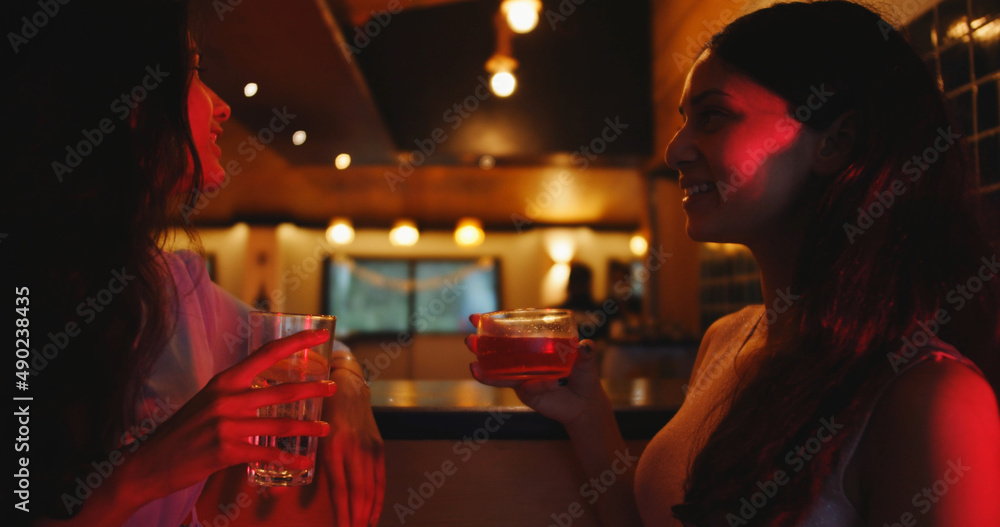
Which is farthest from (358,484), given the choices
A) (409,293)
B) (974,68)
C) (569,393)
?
(409,293)

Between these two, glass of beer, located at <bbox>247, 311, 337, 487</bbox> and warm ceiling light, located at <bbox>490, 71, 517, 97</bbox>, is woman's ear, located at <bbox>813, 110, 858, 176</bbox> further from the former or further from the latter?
warm ceiling light, located at <bbox>490, 71, 517, 97</bbox>

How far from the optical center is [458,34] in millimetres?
5023

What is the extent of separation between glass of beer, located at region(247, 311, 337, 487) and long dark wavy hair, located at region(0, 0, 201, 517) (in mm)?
187

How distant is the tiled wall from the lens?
4.98 ft

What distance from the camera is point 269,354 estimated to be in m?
0.74

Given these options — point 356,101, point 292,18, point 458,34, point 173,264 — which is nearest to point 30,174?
point 173,264

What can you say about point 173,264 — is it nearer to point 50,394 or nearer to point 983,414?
point 50,394

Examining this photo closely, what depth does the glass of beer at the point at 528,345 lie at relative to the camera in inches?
44.9

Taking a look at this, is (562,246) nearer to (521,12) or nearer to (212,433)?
(521,12)

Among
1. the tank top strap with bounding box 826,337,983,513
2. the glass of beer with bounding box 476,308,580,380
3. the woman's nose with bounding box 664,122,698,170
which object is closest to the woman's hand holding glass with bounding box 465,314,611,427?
the glass of beer with bounding box 476,308,580,380

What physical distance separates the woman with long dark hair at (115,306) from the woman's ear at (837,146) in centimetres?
84

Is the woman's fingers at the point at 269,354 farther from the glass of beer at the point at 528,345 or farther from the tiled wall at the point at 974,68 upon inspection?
the tiled wall at the point at 974,68

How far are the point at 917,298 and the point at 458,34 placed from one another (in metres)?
4.60

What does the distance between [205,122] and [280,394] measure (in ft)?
2.30
